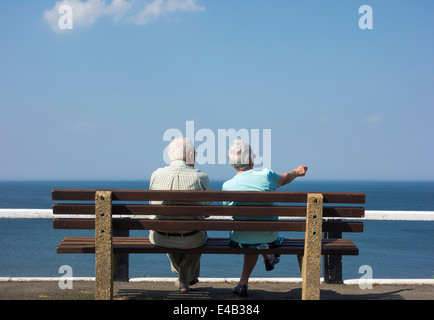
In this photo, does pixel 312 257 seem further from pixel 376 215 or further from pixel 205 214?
pixel 376 215

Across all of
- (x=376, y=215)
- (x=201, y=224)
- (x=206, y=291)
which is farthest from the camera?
(x=376, y=215)

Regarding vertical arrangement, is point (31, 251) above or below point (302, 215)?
below

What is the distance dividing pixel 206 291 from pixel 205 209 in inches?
→ 61.1

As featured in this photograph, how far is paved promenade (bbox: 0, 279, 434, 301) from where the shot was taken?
499 cm

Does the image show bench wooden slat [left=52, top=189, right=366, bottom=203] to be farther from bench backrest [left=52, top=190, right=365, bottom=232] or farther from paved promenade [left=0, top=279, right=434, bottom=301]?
paved promenade [left=0, top=279, right=434, bottom=301]

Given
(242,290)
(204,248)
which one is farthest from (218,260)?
(204,248)

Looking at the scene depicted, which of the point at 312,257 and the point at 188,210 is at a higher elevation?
the point at 188,210

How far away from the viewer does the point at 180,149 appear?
4.55 metres

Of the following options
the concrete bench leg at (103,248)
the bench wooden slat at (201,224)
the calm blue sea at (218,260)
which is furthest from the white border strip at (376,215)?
the calm blue sea at (218,260)

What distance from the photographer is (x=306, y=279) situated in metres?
4.10

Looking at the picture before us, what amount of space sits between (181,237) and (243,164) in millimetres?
887

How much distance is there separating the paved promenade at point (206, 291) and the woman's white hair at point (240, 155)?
4.27 ft
